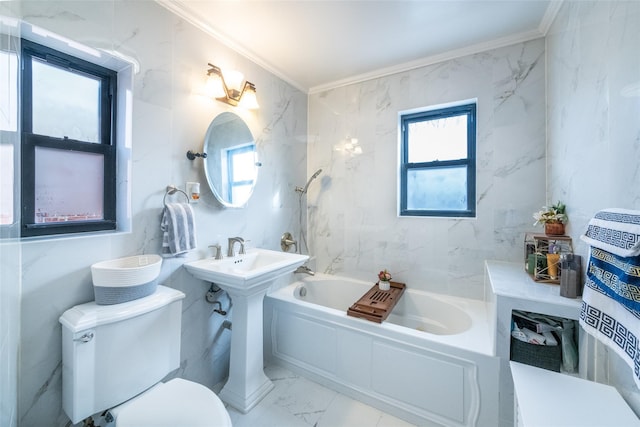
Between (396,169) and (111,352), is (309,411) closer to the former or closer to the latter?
(111,352)

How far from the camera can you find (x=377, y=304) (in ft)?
6.09

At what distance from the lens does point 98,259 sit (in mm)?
1217

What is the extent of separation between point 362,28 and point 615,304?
1.98m

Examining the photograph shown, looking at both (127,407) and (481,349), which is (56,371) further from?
(481,349)

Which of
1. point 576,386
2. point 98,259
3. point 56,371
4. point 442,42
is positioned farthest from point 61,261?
point 442,42

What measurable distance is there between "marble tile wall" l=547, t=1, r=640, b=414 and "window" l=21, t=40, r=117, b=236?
7.45 feet

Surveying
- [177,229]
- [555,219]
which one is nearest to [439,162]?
[555,219]

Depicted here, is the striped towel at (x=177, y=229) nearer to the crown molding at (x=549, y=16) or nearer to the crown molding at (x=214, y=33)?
the crown molding at (x=214, y=33)

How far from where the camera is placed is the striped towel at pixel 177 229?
1404 mm

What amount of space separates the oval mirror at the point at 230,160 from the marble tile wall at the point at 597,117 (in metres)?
2.02

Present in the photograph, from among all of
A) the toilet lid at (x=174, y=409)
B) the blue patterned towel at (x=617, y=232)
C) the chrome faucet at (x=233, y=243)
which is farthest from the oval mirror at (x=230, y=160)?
the blue patterned towel at (x=617, y=232)

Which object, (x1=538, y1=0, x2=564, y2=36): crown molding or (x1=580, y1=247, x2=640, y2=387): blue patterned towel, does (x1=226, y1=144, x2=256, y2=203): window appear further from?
(x1=538, y1=0, x2=564, y2=36): crown molding

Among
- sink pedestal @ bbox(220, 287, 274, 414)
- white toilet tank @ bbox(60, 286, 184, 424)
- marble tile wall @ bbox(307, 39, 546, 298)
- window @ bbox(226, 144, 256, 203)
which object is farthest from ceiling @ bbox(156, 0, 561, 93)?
sink pedestal @ bbox(220, 287, 274, 414)

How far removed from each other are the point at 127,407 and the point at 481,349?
1.75 metres
